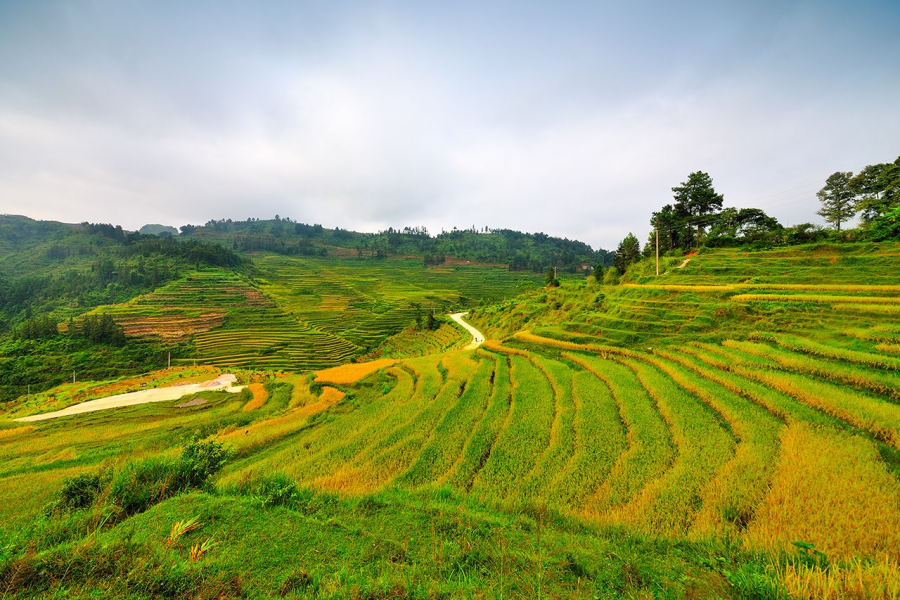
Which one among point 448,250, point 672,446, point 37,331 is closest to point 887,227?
point 672,446

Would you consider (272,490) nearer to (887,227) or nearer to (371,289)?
(887,227)

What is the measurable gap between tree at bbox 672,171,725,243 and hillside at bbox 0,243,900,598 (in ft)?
71.3

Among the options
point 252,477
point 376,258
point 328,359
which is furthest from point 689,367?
point 376,258

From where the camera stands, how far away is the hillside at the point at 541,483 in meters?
3.33

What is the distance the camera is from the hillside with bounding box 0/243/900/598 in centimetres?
333

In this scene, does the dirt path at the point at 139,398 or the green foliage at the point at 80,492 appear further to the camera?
the dirt path at the point at 139,398

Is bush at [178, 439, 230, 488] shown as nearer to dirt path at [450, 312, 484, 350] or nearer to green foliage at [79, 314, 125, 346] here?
dirt path at [450, 312, 484, 350]

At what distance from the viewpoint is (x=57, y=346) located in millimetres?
48656

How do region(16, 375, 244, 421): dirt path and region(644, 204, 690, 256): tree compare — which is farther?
region(644, 204, 690, 256): tree

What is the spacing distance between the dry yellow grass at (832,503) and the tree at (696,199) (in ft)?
122

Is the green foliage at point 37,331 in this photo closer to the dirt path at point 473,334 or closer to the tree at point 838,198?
the dirt path at point 473,334

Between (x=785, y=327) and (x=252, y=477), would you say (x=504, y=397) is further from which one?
→ (x=785, y=327)

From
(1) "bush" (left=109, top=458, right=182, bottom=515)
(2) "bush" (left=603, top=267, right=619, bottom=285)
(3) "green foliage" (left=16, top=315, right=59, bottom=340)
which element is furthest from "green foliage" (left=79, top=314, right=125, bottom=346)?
(2) "bush" (left=603, top=267, right=619, bottom=285)

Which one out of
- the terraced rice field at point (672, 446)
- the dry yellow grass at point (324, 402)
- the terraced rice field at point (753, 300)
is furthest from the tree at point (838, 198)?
the dry yellow grass at point (324, 402)
